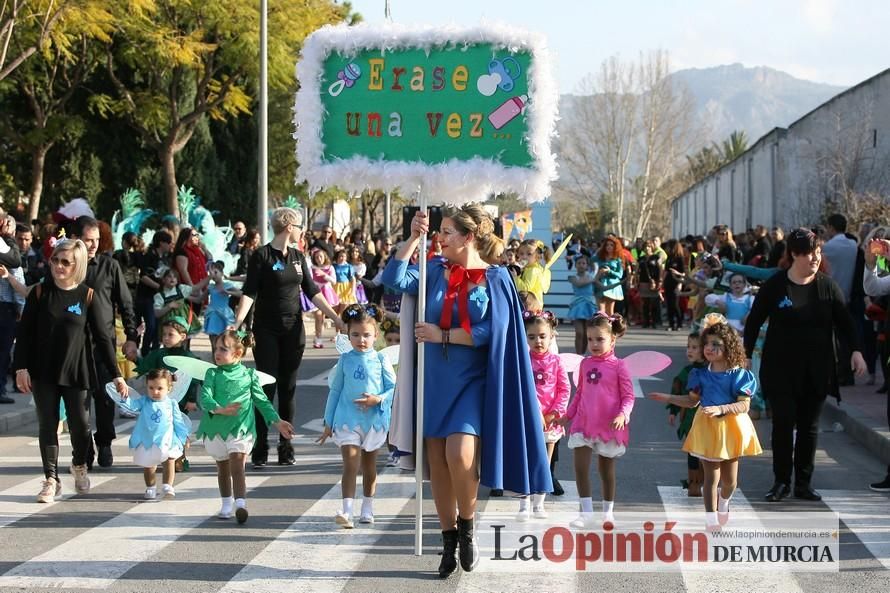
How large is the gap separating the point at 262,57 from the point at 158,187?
618 inches

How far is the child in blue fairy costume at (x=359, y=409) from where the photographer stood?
8.48 metres

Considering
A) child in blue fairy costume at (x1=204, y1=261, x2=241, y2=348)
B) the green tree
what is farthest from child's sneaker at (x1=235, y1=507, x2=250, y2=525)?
the green tree

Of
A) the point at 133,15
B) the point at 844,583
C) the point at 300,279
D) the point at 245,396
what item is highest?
the point at 133,15

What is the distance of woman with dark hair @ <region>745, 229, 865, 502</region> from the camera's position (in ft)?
30.8

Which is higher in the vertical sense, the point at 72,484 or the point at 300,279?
the point at 300,279

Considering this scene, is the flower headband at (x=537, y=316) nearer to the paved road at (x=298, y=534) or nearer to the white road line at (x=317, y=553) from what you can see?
the paved road at (x=298, y=534)

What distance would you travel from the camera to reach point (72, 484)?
990 centimetres

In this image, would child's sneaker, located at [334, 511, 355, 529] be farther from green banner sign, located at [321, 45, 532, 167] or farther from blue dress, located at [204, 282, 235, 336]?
blue dress, located at [204, 282, 235, 336]

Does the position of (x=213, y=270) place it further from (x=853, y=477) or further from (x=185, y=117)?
(x=185, y=117)

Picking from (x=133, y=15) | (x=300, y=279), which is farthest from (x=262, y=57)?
(x=300, y=279)

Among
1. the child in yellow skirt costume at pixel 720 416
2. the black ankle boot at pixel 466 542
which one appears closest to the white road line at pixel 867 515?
the child in yellow skirt costume at pixel 720 416

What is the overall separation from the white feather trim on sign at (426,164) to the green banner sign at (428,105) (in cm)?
4

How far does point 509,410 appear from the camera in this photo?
700 cm

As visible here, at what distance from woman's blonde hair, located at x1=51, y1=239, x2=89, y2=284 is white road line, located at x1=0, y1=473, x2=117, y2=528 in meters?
1.57
